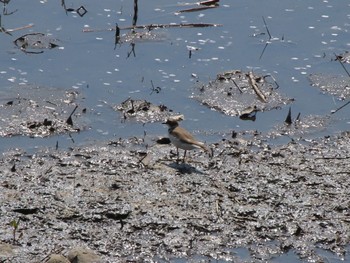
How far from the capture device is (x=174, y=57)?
11953 millimetres

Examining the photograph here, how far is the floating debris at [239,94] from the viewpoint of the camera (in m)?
11.0

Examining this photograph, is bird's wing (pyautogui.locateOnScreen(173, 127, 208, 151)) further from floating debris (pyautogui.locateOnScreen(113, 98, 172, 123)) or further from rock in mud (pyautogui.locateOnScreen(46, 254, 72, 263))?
rock in mud (pyautogui.locateOnScreen(46, 254, 72, 263))

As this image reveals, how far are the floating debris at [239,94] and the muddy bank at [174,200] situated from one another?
0.86m

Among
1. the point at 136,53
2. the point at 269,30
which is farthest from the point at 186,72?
the point at 269,30

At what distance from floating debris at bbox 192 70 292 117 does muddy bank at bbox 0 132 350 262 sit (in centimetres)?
86

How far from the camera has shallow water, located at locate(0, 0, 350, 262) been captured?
34.7ft

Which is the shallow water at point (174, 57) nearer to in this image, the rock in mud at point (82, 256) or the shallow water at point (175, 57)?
the shallow water at point (175, 57)

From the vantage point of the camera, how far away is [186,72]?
11.6m

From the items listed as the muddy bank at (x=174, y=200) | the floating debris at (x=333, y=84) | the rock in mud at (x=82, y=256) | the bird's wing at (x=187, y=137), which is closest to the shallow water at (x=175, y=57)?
the floating debris at (x=333, y=84)

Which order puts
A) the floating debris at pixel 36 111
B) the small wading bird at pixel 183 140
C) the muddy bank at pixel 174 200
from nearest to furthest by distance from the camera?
the muddy bank at pixel 174 200 → the small wading bird at pixel 183 140 → the floating debris at pixel 36 111

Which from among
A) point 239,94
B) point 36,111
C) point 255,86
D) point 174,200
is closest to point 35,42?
point 36,111

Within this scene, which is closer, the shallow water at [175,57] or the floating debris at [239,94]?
the shallow water at [175,57]

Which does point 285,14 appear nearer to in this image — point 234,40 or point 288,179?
point 234,40

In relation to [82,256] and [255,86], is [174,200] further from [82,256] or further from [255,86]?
[255,86]
